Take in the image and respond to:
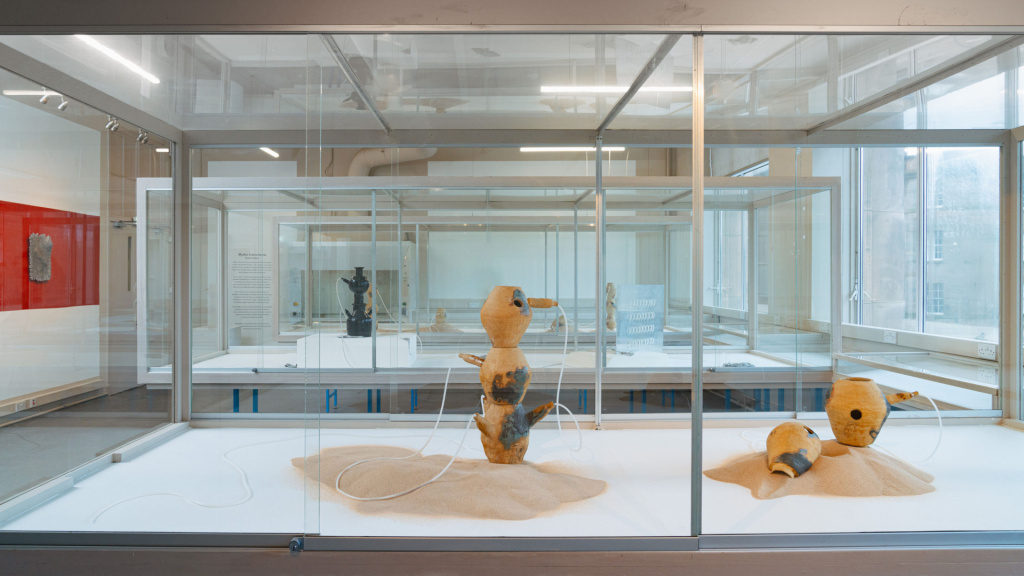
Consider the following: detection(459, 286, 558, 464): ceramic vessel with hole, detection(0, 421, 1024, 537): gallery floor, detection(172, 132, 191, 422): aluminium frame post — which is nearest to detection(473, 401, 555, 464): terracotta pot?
detection(459, 286, 558, 464): ceramic vessel with hole

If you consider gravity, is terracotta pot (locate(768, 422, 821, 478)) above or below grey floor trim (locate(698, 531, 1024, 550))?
above

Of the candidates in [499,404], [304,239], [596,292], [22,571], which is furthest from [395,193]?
[22,571]

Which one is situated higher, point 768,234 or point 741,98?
point 741,98

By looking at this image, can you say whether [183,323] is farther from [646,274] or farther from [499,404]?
[646,274]

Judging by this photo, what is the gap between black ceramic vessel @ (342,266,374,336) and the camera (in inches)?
121

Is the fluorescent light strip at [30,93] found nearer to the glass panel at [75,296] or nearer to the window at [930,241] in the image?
the glass panel at [75,296]

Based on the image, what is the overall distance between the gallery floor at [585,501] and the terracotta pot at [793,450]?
4.8 inches

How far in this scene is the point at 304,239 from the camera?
124 inches

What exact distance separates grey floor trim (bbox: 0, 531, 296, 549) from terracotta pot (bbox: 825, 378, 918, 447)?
2135mm

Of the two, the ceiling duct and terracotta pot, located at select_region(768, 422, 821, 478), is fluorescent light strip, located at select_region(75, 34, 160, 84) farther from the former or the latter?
terracotta pot, located at select_region(768, 422, 821, 478)

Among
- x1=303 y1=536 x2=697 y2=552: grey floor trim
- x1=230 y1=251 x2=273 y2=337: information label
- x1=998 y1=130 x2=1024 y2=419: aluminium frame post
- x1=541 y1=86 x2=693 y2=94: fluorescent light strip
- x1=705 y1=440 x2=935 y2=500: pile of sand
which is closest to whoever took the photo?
x1=303 y1=536 x2=697 y2=552: grey floor trim

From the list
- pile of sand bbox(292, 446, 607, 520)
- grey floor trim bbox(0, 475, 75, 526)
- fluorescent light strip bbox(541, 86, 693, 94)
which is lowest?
grey floor trim bbox(0, 475, 75, 526)

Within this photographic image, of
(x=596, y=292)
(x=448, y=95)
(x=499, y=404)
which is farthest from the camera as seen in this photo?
(x=596, y=292)

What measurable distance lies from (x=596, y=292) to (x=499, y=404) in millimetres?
1108
